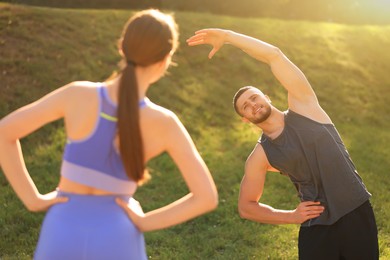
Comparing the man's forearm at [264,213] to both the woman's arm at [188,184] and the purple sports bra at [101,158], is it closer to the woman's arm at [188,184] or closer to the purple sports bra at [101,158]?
the woman's arm at [188,184]

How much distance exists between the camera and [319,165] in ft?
11.0

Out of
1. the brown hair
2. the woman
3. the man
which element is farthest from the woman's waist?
the man

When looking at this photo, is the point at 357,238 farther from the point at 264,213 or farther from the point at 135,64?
the point at 135,64

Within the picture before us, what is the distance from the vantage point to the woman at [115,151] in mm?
2129

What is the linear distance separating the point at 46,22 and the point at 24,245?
628 cm

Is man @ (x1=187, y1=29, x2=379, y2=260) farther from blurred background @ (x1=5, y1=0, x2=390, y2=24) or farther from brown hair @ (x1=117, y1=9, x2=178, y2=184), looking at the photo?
blurred background @ (x1=5, y1=0, x2=390, y2=24)

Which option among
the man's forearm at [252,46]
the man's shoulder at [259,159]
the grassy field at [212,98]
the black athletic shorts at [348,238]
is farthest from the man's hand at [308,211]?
the grassy field at [212,98]

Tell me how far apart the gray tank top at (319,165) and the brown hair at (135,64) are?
1401 millimetres

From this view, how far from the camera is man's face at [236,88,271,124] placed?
135 inches

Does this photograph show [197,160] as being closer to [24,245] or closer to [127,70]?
[127,70]

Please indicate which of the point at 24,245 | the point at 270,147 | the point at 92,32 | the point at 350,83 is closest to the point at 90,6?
the point at 92,32

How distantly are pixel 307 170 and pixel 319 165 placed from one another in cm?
Result: 8

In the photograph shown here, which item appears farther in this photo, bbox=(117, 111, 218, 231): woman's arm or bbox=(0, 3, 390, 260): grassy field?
bbox=(0, 3, 390, 260): grassy field

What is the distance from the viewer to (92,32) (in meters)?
11.0
